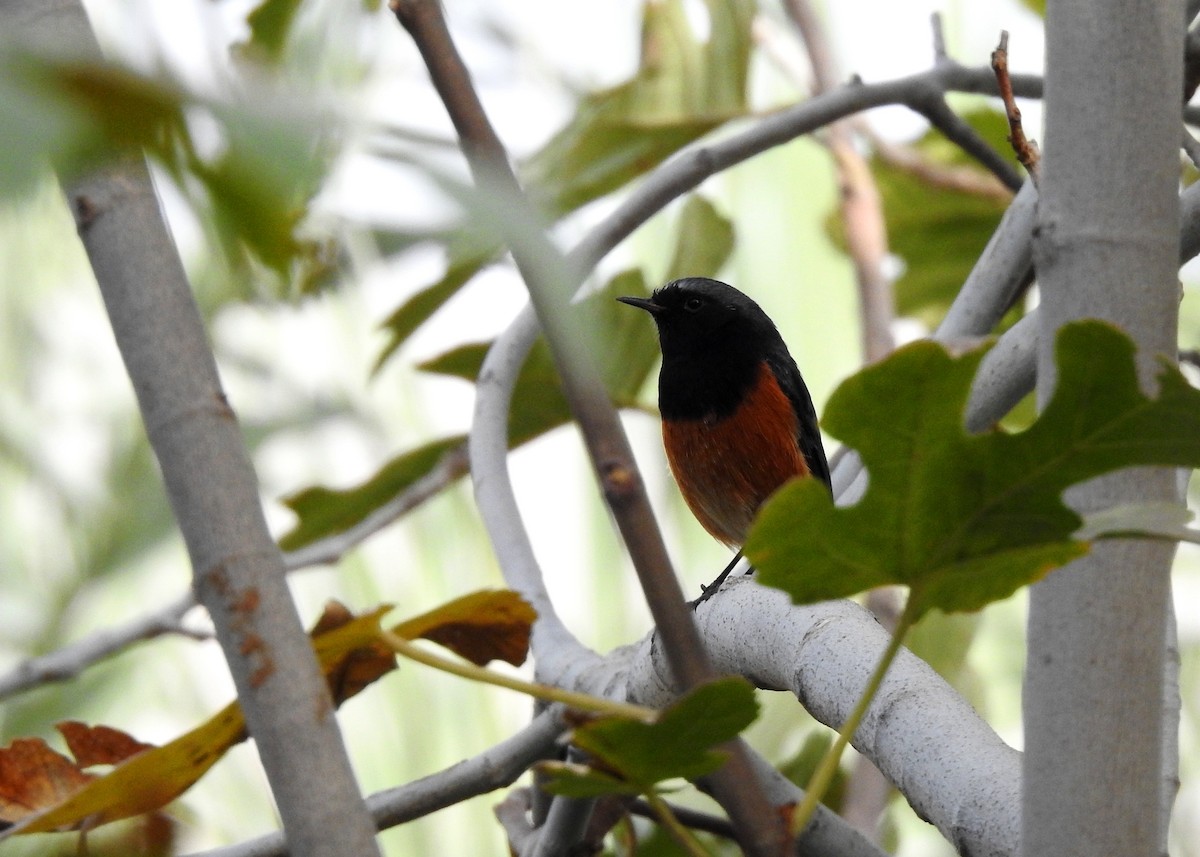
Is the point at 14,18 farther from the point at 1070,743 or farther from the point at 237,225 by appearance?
the point at 1070,743

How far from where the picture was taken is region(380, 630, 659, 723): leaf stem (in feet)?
1.96

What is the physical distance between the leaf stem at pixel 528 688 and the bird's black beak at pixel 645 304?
6.41 ft

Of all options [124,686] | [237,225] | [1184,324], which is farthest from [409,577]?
[237,225]

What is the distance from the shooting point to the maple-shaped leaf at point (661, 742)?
56cm

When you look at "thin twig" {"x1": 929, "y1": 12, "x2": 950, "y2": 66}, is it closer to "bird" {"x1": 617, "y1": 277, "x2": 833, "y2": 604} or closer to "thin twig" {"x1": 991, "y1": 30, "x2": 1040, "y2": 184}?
"thin twig" {"x1": 991, "y1": 30, "x2": 1040, "y2": 184}

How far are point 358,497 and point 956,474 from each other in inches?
71.1

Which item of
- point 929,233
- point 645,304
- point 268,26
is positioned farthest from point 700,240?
point 268,26

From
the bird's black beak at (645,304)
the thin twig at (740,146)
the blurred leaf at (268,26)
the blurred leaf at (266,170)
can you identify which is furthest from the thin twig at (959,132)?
the blurred leaf at (266,170)

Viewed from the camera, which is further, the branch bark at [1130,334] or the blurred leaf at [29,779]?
the blurred leaf at [29,779]

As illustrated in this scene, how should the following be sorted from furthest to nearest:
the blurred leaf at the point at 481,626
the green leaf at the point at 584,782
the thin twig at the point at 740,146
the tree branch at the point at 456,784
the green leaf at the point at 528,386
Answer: the green leaf at the point at 528,386 < the thin twig at the point at 740,146 < the tree branch at the point at 456,784 < the blurred leaf at the point at 481,626 < the green leaf at the point at 584,782

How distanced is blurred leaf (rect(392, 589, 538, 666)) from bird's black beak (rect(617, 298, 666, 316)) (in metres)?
1.69

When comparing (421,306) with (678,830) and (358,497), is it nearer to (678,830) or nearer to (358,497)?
(358,497)

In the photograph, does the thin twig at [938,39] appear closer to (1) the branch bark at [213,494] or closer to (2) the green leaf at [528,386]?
(2) the green leaf at [528,386]

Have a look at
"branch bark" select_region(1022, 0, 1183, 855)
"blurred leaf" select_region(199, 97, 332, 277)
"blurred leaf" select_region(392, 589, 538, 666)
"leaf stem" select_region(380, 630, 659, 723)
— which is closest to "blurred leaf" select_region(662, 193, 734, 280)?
A: "blurred leaf" select_region(392, 589, 538, 666)
